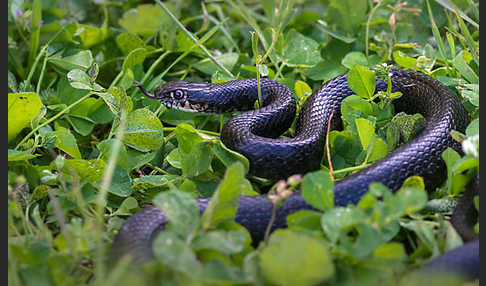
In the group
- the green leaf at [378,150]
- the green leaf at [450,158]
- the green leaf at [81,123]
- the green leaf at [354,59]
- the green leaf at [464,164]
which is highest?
the green leaf at [464,164]

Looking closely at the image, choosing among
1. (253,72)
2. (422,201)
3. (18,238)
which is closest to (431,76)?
(253,72)

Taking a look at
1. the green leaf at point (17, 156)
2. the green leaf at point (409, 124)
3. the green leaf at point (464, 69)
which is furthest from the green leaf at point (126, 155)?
the green leaf at point (464, 69)

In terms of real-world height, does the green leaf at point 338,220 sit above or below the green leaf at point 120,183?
above

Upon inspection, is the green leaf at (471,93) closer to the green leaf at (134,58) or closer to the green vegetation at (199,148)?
the green vegetation at (199,148)

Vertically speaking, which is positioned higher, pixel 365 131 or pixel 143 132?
pixel 365 131

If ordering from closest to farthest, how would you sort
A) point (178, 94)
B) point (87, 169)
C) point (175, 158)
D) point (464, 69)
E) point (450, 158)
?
point (450, 158) → point (87, 169) → point (175, 158) → point (464, 69) → point (178, 94)

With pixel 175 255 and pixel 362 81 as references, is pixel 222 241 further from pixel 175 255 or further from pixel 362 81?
pixel 362 81

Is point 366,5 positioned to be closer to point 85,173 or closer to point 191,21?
point 191,21

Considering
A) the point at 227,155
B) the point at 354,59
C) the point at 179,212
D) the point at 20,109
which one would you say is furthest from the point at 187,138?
the point at 354,59
